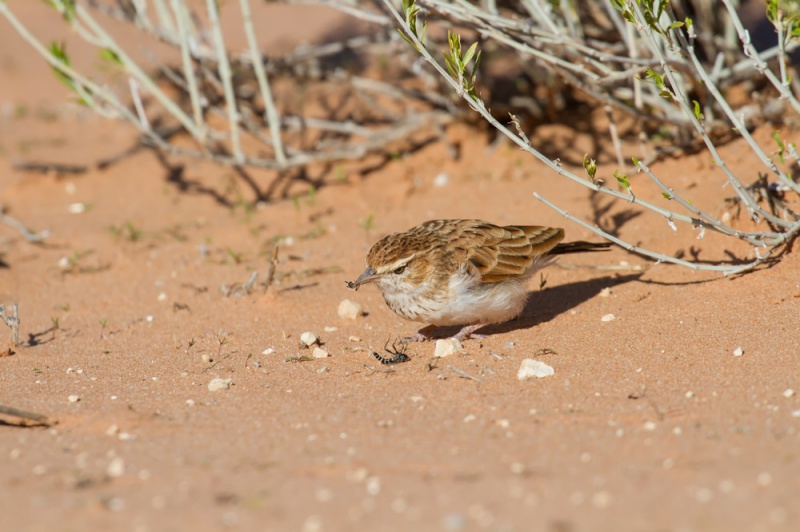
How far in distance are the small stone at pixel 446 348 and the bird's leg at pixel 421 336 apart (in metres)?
0.30

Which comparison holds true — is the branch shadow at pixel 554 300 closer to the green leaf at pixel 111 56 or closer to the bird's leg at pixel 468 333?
the bird's leg at pixel 468 333

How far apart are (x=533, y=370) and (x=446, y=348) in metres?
0.68

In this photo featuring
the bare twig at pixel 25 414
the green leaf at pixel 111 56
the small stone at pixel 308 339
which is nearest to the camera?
the bare twig at pixel 25 414

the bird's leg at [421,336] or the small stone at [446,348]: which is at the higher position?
the small stone at [446,348]

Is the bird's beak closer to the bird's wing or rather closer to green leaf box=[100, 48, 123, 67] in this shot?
the bird's wing

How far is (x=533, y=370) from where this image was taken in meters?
4.62

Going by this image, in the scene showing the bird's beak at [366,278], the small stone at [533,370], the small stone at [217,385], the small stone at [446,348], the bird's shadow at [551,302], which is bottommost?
the bird's shadow at [551,302]

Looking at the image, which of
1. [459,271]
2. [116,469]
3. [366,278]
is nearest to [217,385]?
[366,278]

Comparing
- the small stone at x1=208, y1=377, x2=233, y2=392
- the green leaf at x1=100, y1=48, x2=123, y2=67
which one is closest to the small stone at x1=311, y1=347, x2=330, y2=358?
the small stone at x1=208, y1=377, x2=233, y2=392

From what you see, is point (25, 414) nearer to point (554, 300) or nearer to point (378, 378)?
point (378, 378)

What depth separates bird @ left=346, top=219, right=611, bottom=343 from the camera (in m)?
5.23

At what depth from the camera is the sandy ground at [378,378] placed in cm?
310

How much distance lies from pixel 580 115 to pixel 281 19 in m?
7.27

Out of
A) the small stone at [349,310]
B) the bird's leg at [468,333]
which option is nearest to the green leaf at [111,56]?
the small stone at [349,310]
